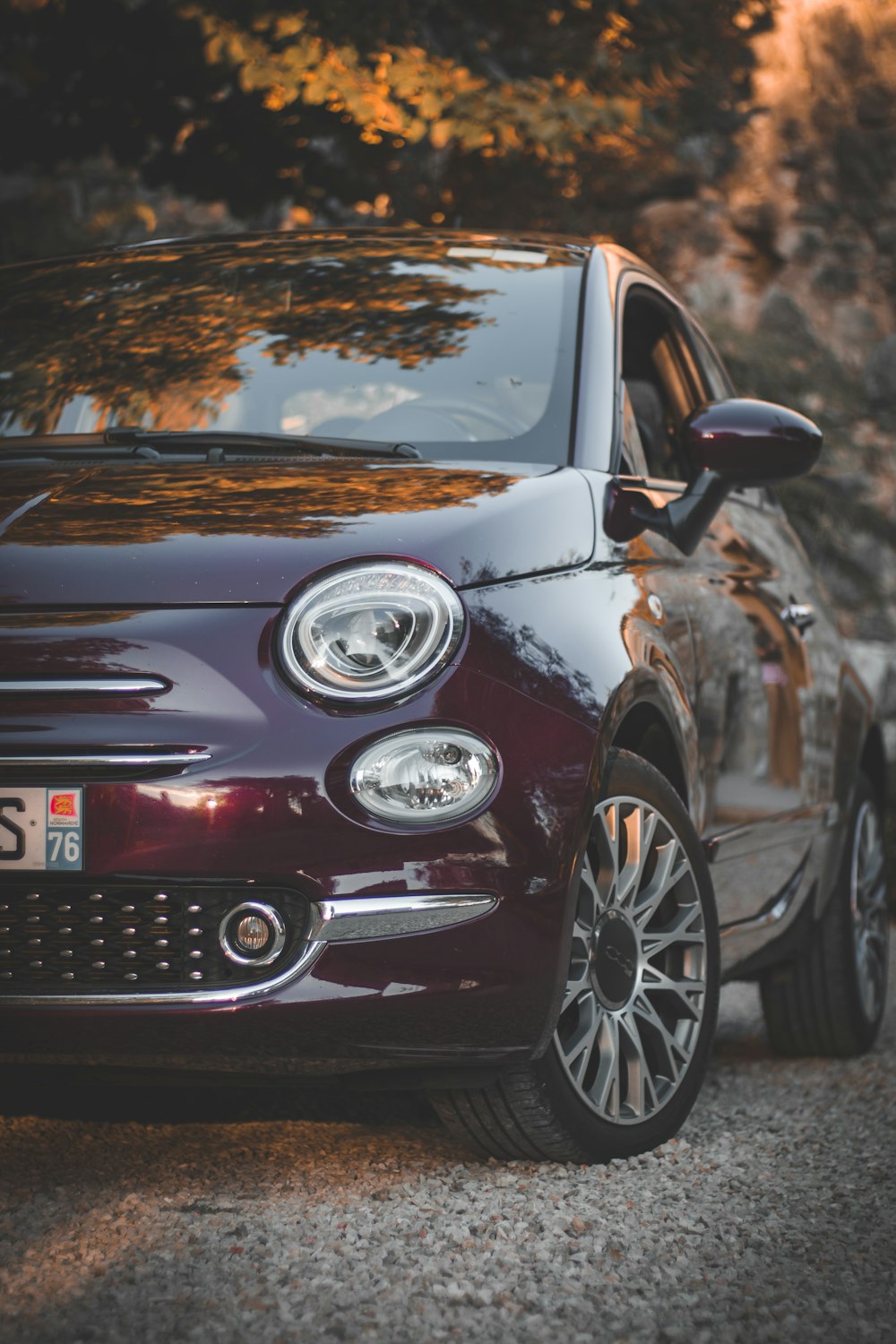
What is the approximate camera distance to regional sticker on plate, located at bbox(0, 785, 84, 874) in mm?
2521

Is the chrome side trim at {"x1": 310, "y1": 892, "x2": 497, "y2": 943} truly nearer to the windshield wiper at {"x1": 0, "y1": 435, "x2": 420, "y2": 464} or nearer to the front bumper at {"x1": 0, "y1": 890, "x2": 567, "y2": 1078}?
the front bumper at {"x1": 0, "y1": 890, "x2": 567, "y2": 1078}

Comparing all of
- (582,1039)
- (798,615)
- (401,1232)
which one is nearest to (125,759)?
(401,1232)

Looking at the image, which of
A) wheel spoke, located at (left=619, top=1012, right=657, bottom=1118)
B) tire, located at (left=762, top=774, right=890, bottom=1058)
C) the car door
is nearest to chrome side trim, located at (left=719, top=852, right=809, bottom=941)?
the car door

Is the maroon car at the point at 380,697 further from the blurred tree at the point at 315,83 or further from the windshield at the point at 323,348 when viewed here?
the blurred tree at the point at 315,83

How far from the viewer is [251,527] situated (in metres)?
2.73

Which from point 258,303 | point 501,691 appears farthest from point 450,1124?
point 258,303

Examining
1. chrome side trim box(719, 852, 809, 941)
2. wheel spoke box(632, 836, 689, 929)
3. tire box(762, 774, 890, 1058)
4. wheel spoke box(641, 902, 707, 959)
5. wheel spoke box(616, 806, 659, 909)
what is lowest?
tire box(762, 774, 890, 1058)

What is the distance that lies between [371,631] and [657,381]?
1783mm

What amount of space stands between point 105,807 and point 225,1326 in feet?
2.37

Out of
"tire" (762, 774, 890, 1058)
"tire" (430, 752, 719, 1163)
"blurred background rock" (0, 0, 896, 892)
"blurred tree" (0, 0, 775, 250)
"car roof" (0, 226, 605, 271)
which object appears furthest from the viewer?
"blurred background rock" (0, 0, 896, 892)

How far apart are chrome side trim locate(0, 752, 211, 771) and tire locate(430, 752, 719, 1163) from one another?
65cm

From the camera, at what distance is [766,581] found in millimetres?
4277

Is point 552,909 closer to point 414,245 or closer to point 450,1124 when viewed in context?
point 450,1124

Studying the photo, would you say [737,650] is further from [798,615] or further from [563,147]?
[563,147]
